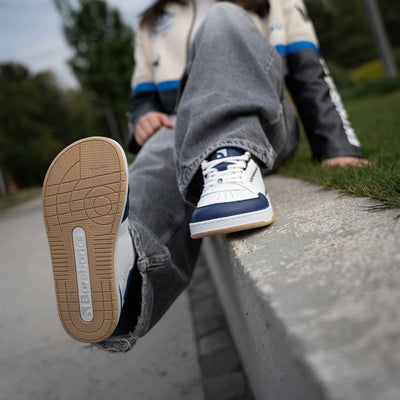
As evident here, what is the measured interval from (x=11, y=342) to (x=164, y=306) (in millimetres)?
1128

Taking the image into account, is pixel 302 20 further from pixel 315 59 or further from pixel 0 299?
pixel 0 299

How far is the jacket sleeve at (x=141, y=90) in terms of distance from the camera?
1776 millimetres

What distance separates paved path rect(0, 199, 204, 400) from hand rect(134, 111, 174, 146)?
0.85m

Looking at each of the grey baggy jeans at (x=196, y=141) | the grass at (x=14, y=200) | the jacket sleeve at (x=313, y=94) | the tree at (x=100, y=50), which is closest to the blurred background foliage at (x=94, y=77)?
the tree at (x=100, y=50)

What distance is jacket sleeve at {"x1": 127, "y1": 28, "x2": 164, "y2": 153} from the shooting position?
5.83 feet

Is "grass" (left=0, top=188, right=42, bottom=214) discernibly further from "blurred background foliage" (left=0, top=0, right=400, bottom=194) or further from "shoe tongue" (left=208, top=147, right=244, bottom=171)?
"shoe tongue" (left=208, top=147, right=244, bottom=171)

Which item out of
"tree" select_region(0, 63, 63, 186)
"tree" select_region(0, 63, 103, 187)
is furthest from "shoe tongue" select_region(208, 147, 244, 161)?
"tree" select_region(0, 63, 63, 186)

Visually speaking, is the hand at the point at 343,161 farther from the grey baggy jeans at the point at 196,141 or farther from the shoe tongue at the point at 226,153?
the shoe tongue at the point at 226,153

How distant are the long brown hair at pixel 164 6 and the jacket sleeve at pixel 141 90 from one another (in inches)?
2.3

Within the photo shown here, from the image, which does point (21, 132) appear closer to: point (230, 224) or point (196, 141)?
point (196, 141)

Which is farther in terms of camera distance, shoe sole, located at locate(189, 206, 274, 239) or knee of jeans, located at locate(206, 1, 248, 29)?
knee of jeans, located at locate(206, 1, 248, 29)

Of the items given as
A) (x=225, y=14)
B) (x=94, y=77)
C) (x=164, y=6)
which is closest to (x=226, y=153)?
(x=225, y=14)

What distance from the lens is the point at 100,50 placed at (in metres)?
15.9

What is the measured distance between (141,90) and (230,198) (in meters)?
1.10
